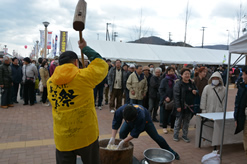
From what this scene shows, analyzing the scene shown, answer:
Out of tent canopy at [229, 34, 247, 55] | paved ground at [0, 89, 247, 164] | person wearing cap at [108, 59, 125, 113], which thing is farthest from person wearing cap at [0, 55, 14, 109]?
tent canopy at [229, 34, 247, 55]

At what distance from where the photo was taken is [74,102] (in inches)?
82.4

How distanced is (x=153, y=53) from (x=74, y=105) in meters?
19.4

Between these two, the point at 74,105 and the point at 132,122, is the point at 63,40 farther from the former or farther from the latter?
the point at 74,105

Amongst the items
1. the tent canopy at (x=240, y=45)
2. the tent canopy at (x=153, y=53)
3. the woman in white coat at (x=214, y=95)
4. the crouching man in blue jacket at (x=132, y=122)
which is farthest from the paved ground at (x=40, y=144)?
the tent canopy at (x=153, y=53)

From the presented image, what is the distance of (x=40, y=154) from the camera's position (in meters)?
4.13

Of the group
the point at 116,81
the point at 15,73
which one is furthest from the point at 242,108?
the point at 15,73

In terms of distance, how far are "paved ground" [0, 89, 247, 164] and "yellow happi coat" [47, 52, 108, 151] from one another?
2.06m

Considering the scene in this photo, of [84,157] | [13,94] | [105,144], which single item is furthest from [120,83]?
[84,157]

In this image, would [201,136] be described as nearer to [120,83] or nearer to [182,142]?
[182,142]

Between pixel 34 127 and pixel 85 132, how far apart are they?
4.28m

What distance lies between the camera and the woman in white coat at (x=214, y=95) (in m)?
4.96

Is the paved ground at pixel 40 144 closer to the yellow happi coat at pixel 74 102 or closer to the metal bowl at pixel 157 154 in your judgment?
the metal bowl at pixel 157 154

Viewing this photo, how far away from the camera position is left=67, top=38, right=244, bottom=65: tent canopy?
18.9 meters

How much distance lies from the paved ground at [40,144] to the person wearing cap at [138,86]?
3.83 feet
